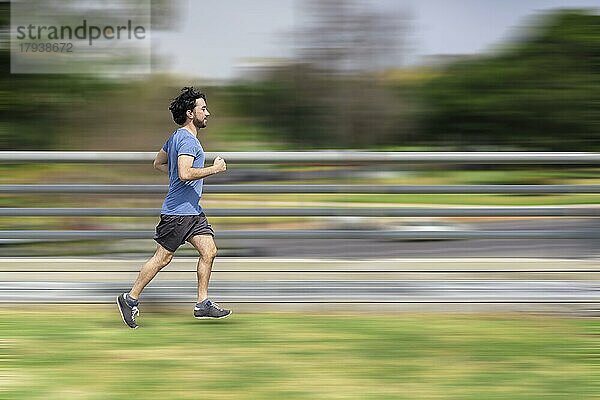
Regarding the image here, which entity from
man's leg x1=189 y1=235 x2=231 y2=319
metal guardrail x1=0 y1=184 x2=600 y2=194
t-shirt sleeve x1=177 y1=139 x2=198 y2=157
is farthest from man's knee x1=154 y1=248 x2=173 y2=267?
metal guardrail x1=0 y1=184 x2=600 y2=194

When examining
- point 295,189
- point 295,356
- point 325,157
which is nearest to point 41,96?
point 295,189

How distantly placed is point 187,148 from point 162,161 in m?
0.40

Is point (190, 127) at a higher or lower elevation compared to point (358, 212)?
higher

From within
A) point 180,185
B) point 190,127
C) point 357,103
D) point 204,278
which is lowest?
point 204,278

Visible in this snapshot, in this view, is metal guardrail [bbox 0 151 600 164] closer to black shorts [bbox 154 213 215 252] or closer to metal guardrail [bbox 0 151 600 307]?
metal guardrail [bbox 0 151 600 307]

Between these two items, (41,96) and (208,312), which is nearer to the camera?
(208,312)

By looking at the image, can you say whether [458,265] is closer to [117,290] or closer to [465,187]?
[465,187]

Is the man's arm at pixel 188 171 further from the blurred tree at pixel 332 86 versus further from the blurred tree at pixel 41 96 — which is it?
the blurred tree at pixel 332 86

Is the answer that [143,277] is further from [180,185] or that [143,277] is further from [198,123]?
[198,123]

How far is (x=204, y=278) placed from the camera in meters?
7.04

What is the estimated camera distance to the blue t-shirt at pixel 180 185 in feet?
22.5

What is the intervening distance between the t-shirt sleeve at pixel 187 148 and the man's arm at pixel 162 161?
27 centimetres

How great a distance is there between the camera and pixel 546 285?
780cm

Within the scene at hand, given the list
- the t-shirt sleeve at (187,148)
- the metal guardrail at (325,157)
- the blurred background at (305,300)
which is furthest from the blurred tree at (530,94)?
the t-shirt sleeve at (187,148)
